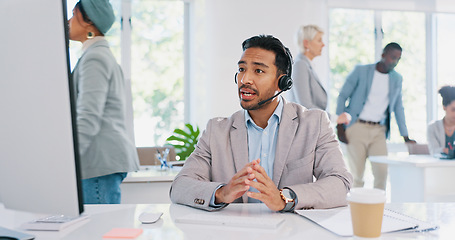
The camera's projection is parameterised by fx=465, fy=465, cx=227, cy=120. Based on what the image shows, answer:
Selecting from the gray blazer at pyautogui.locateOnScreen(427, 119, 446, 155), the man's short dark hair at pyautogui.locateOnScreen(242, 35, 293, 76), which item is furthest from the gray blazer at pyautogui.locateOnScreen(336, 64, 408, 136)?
the man's short dark hair at pyautogui.locateOnScreen(242, 35, 293, 76)

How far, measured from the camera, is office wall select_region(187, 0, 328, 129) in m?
5.66

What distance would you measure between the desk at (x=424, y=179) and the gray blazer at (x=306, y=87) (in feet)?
2.29

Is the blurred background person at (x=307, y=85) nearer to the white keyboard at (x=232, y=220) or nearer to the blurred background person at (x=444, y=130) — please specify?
the blurred background person at (x=444, y=130)

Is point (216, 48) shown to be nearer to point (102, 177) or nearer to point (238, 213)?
point (102, 177)

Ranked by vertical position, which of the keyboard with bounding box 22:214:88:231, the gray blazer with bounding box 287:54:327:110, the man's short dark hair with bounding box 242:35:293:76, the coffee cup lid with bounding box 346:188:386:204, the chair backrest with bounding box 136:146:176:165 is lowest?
the chair backrest with bounding box 136:146:176:165

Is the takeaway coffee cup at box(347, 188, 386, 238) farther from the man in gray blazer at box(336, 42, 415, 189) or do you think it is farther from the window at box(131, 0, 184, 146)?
the window at box(131, 0, 184, 146)

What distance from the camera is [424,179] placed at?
351 cm

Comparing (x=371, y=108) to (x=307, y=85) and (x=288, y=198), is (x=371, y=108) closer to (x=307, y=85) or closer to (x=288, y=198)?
(x=307, y=85)

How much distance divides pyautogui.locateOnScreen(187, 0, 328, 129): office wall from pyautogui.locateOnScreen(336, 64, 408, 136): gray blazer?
1346mm

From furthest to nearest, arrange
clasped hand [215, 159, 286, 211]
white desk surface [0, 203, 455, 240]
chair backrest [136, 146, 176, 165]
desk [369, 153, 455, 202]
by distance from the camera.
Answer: chair backrest [136, 146, 176, 165] → desk [369, 153, 455, 202] → clasped hand [215, 159, 286, 211] → white desk surface [0, 203, 455, 240]

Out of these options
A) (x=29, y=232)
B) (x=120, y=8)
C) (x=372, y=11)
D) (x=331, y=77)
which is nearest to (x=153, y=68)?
(x=120, y=8)

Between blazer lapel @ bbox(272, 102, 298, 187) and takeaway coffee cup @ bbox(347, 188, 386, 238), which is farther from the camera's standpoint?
blazer lapel @ bbox(272, 102, 298, 187)

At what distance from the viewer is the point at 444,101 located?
420 centimetres

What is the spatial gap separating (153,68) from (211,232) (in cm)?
478
